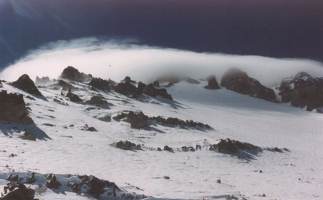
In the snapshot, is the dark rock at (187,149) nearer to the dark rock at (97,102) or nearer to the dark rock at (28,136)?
the dark rock at (28,136)

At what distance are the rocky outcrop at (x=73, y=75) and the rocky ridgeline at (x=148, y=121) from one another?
1897 inches

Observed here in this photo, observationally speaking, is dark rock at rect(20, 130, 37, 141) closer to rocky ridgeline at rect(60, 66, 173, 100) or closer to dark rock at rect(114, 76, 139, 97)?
rocky ridgeline at rect(60, 66, 173, 100)

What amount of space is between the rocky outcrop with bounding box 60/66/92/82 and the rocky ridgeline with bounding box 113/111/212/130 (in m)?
48.2

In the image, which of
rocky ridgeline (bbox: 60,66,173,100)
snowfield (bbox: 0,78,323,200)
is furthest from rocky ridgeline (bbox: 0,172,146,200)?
rocky ridgeline (bbox: 60,66,173,100)

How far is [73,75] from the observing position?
123375 mm

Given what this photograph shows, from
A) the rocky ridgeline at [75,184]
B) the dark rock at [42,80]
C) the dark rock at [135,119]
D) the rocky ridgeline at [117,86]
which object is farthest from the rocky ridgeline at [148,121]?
the rocky ridgeline at [75,184]

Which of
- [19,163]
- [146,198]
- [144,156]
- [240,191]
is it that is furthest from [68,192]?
[144,156]

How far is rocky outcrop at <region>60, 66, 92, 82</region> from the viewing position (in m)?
122

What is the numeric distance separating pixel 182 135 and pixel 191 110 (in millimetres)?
42649

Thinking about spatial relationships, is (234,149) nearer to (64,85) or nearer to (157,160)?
(157,160)

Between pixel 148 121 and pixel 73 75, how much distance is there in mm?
53974

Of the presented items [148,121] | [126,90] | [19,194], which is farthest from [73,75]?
[19,194]

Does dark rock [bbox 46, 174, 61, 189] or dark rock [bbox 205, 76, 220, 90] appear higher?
dark rock [bbox 205, 76, 220, 90]

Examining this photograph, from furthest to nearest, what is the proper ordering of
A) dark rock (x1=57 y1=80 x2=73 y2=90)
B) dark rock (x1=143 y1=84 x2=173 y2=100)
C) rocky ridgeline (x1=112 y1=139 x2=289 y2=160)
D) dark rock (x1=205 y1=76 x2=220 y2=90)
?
dark rock (x1=205 y1=76 x2=220 y2=90), dark rock (x1=143 y1=84 x2=173 y2=100), dark rock (x1=57 y1=80 x2=73 y2=90), rocky ridgeline (x1=112 y1=139 x2=289 y2=160)
